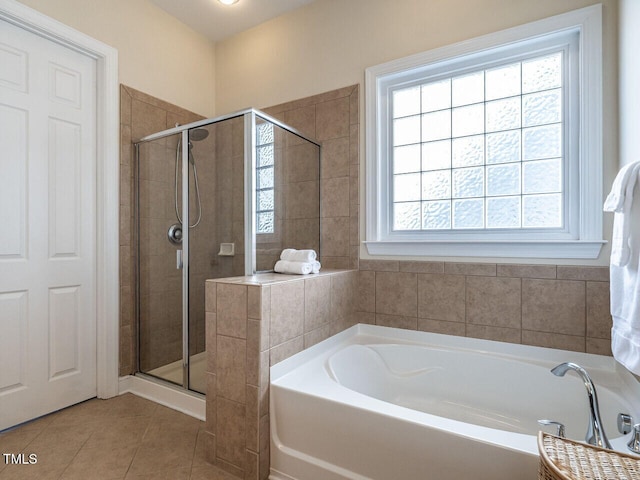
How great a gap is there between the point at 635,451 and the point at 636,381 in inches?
20.8

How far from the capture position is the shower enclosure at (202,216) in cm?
193

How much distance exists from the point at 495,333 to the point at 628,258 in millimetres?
855

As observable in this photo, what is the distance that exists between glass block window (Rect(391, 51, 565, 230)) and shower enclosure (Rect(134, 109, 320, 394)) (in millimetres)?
676

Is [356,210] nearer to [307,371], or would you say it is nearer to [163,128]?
[307,371]

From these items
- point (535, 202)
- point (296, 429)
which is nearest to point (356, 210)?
point (535, 202)

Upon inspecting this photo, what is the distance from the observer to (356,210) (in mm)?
2332

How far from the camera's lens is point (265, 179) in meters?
2.00

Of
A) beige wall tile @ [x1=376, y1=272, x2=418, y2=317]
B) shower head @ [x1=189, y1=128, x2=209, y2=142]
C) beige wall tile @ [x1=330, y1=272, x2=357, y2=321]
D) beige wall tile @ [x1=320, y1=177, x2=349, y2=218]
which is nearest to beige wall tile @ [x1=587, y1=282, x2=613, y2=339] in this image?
beige wall tile @ [x1=376, y1=272, x2=418, y2=317]

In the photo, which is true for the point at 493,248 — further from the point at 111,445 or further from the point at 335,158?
the point at 111,445

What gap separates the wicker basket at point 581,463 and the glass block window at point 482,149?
1.25 m

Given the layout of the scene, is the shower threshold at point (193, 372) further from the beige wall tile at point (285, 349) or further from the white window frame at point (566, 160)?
the white window frame at point (566, 160)

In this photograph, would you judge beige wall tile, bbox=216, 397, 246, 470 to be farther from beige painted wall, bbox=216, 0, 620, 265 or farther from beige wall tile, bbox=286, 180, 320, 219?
beige painted wall, bbox=216, 0, 620, 265

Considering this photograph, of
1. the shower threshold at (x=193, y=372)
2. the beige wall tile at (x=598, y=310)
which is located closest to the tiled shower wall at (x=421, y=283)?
the beige wall tile at (x=598, y=310)

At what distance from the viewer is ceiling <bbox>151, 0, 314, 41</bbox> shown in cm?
252
